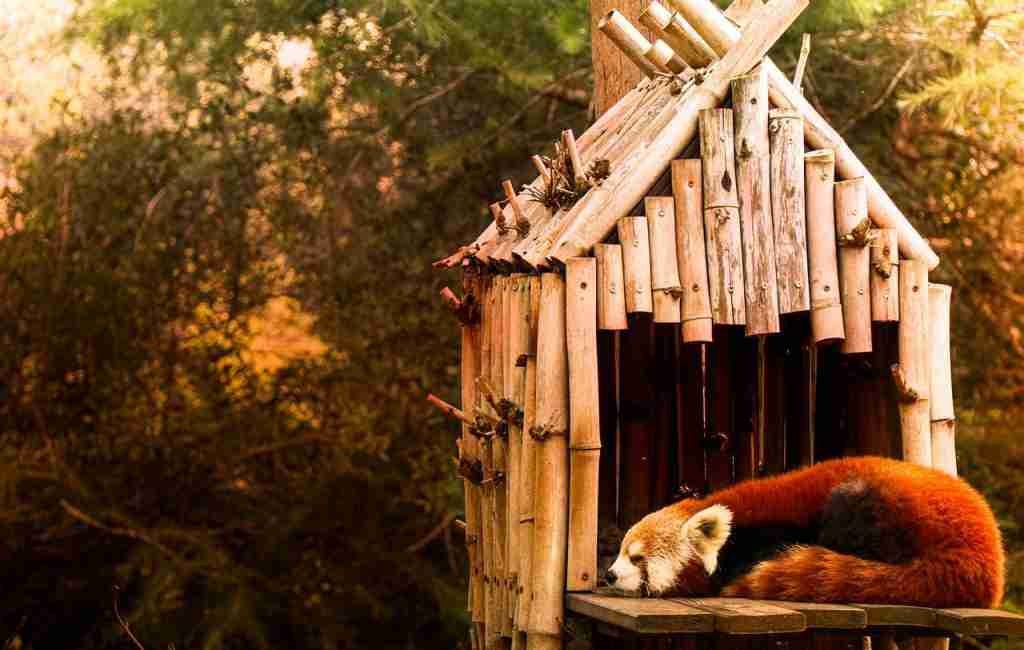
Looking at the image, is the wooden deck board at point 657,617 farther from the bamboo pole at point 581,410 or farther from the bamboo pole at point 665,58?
the bamboo pole at point 665,58

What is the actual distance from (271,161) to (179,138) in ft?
2.09

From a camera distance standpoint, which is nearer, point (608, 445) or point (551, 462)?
point (551, 462)

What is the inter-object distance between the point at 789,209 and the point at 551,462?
3.40ft

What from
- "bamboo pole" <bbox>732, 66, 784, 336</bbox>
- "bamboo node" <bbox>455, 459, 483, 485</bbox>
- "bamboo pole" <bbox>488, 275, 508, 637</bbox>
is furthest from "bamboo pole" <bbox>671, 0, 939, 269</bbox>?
"bamboo node" <bbox>455, 459, 483, 485</bbox>

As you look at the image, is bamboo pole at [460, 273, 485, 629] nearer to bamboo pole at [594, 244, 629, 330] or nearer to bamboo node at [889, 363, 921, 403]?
bamboo pole at [594, 244, 629, 330]

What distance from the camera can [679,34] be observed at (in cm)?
427

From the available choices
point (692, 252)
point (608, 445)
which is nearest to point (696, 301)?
point (692, 252)

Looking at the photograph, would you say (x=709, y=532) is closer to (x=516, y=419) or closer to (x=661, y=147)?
(x=516, y=419)

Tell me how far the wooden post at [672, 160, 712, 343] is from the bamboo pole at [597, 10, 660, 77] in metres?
0.83

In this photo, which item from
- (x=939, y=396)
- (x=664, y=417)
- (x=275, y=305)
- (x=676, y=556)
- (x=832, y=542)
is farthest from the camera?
(x=275, y=305)

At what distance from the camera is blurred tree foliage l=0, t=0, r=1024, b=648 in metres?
8.43

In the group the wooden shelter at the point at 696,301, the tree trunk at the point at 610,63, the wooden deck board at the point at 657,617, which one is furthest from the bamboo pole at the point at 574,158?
the tree trunk at the point at 610,63

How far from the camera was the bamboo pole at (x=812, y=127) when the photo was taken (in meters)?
4.14

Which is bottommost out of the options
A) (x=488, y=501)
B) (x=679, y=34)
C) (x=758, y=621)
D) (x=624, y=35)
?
(x=758, y=621)
